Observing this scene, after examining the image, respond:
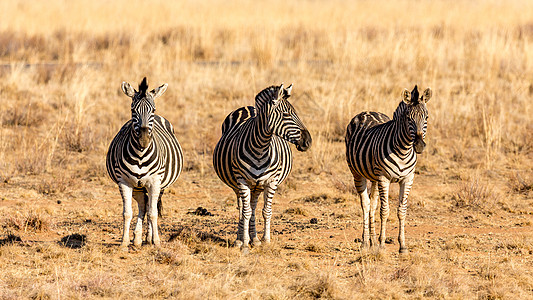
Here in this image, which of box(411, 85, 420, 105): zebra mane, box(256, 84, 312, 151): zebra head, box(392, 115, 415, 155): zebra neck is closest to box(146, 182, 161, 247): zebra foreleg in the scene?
box(256, 84, 312, 151): zebra head

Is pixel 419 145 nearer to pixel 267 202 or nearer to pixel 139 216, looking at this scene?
pixel 267 202

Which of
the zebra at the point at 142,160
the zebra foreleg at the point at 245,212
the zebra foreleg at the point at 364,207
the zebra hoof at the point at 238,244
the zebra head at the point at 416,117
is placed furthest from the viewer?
the zebra foreleg at the point at 364,207

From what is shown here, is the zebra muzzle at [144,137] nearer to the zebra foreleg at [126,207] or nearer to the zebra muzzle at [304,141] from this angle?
the zebra foreleg at [126,207]

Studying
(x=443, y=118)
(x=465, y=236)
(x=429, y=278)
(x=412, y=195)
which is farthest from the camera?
(x=443, y=118)

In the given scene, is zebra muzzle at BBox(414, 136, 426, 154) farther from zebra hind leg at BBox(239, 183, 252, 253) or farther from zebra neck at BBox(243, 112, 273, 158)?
zebra hind leg at BBox(239, 183, 252, 253)

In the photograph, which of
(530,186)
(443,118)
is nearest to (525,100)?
A: (443,118)

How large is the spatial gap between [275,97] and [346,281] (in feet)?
7.21

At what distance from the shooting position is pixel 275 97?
24.3 feet

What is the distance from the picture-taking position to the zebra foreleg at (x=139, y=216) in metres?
8.06

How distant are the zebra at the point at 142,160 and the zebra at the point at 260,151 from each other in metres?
0.80

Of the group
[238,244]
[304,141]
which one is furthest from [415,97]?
[238,244]

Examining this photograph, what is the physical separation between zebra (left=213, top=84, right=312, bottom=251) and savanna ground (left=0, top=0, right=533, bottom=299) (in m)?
0.61

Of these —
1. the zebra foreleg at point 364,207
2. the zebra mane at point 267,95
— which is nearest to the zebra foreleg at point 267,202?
the zebra mane at point 267,95

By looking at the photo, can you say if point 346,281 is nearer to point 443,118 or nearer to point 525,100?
point 443,118
